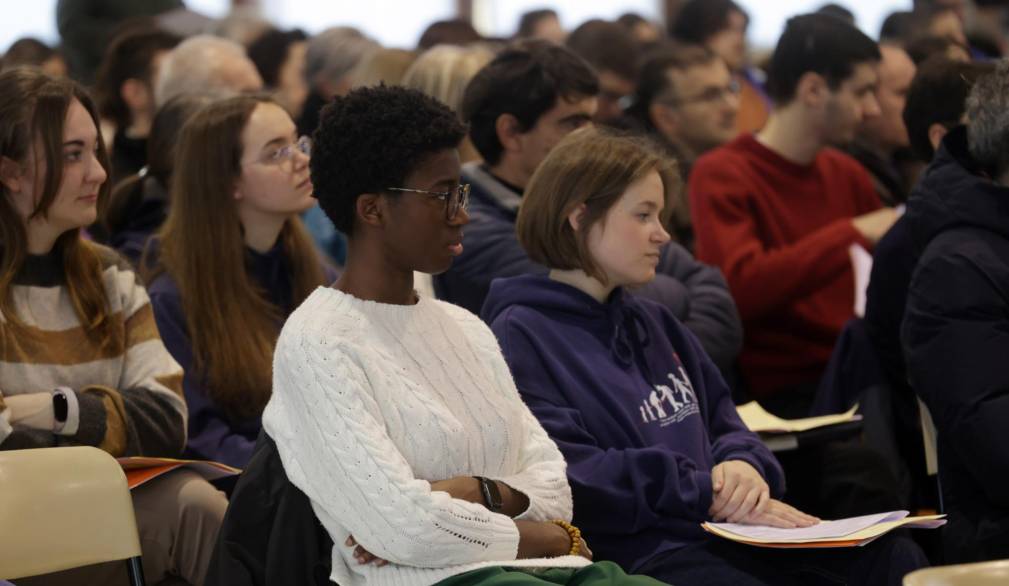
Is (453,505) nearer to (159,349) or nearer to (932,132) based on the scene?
(159,349)

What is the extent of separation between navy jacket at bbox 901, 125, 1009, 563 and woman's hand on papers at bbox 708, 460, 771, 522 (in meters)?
0.47

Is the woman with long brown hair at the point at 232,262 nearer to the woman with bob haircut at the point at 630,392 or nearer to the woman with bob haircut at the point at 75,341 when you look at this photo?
the woman with bob haircut at the point at 75,341

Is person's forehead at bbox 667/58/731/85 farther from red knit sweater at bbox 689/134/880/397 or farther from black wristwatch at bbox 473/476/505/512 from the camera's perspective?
black wristwatch at bbox 473/476/505/512

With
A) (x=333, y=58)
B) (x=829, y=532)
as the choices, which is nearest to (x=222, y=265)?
(x=829, y=532)

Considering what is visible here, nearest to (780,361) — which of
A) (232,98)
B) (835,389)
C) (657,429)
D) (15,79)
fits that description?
(835,389)

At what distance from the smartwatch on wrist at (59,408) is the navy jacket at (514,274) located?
1158 millimetres

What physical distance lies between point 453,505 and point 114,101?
320 cm

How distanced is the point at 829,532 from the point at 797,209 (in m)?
2.11

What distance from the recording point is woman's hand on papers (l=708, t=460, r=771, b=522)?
8.94 ft

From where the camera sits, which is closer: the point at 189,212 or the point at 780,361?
the point at 189,212

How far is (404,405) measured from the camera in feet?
7.65

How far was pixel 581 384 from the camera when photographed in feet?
9.21

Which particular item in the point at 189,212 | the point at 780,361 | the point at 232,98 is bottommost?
the point at 780,361

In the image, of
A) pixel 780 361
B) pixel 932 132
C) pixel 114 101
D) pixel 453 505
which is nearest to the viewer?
pixel 453 505
